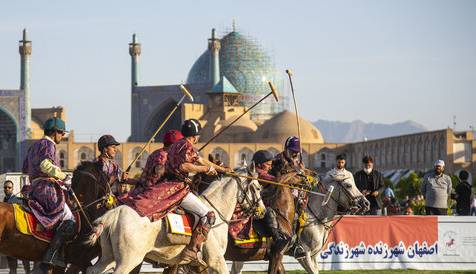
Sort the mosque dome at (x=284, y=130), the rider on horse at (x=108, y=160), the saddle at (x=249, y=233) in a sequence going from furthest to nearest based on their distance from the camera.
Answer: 1. the mosque dome at (x=284, y=130)
2. the saddle at (x=249, y=233)
3. the rider on horse at (x=108, y=160)

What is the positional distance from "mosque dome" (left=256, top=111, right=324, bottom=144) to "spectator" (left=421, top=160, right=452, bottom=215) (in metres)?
64.7

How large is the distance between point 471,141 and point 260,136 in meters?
23.6

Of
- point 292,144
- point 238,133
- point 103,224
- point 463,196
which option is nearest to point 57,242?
point 103,224

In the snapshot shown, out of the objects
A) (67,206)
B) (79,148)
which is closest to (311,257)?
(67,206)

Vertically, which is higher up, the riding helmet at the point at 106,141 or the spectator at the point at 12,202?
the riding helmet at the point at 106,141

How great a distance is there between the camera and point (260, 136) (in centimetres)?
8369

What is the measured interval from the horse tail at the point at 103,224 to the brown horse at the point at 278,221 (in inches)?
79.4

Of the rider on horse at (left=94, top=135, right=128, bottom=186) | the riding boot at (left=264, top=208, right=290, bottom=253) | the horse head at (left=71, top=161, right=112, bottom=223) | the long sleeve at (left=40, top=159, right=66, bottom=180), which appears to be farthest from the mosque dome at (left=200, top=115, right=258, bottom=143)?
the long sleeve at (left=40, top=159, right=66, bottom=180)

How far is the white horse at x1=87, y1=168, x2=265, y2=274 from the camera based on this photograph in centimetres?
821

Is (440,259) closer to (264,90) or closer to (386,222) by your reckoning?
(386,222)

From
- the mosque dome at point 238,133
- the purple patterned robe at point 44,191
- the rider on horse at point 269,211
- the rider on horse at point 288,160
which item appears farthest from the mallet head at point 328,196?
the mosque dome at point 238,133

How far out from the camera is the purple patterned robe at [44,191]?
8.90 metres

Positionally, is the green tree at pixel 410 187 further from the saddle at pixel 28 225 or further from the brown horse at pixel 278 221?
the saddle at pixel 28 225

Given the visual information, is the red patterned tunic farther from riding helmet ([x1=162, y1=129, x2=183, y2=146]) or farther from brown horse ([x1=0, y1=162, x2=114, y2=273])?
brown horse ([x1=0, y1=162, x2=114, y2=273])
